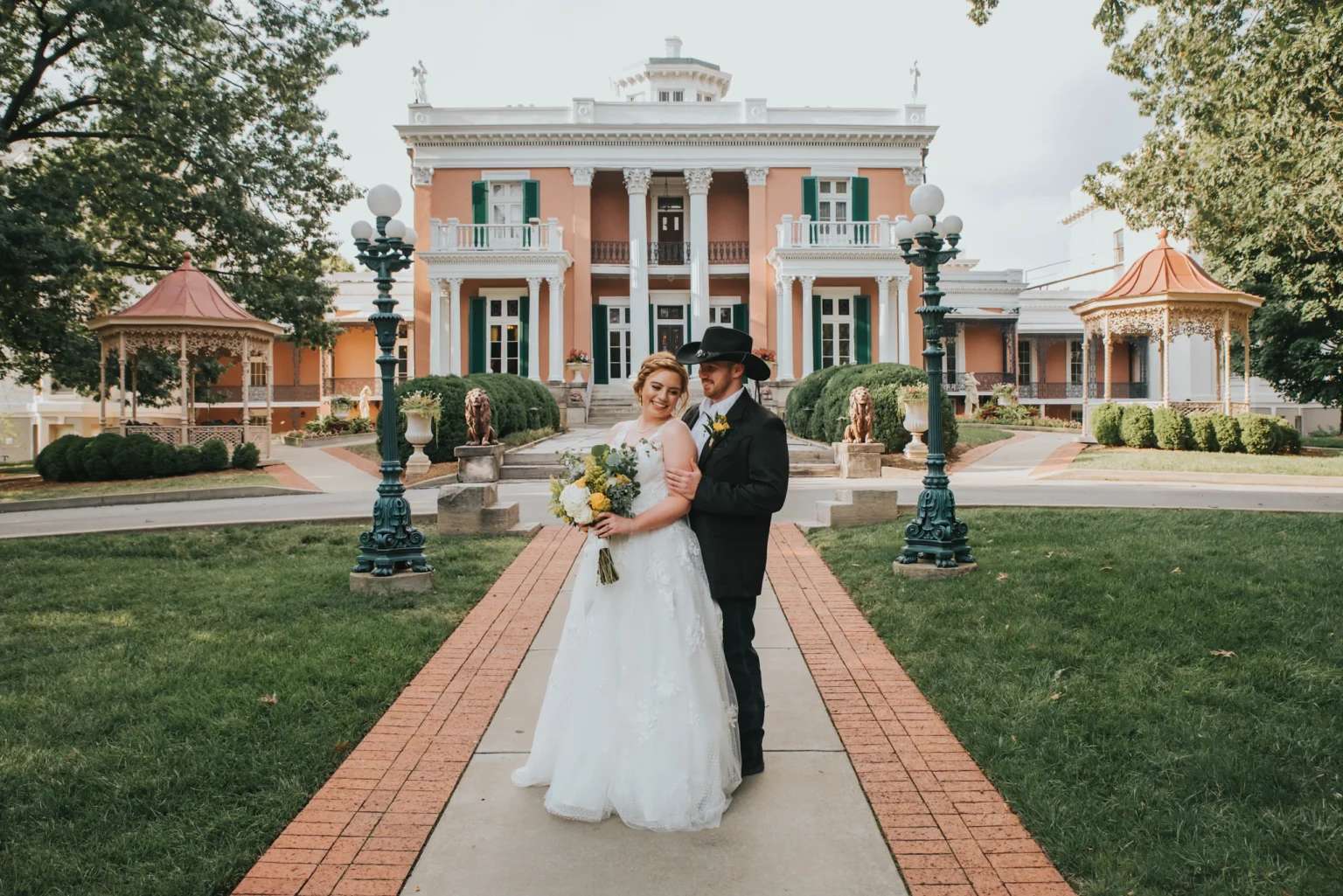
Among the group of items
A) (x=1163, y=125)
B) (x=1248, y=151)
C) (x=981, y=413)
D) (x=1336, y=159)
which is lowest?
(x=981, y=413)

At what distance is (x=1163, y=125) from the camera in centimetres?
1836

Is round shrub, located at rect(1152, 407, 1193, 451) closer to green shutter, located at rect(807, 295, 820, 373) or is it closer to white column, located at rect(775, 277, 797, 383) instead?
white column, located at rect(775, 277, 797, 383)

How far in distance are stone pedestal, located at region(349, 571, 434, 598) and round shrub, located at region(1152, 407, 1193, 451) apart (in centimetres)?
1638

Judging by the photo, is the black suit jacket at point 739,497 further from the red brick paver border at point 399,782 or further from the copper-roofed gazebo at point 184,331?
the copper-roofed gazebo at point 184,331

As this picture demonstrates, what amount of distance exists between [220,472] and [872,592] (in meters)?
15.5

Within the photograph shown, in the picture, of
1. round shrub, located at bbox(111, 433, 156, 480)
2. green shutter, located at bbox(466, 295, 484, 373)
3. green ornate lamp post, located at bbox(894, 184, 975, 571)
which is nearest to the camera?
green ornate lamp post, located at bbox(894, 184, 975, 571)

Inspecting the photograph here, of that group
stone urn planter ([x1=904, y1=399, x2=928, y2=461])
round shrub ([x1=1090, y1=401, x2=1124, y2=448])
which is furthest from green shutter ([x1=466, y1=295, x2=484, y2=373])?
round shrub ([x1=1090, y1=401, x2=1124, y2=448])

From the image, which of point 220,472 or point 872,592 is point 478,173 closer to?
point 220,472

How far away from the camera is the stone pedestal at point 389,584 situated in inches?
297

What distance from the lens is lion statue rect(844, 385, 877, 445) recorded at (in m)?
15.8

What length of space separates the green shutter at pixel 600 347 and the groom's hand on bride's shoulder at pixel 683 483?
2684 cm

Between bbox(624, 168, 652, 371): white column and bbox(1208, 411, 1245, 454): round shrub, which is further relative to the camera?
bbox(624, 168, 652, 371): white column

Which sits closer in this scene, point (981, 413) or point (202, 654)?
point (202, 654)

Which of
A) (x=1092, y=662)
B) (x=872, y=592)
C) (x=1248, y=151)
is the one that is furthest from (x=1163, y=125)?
(x=1092, y=662)
